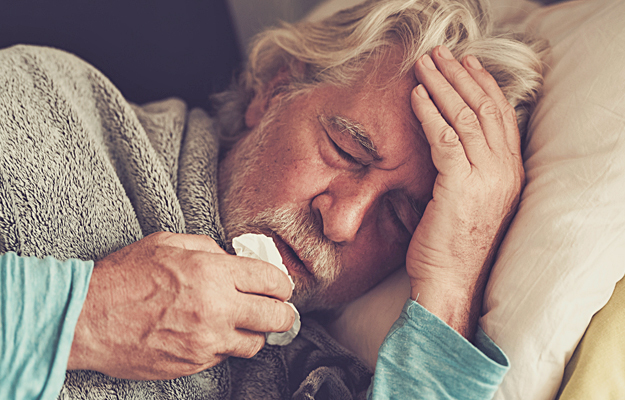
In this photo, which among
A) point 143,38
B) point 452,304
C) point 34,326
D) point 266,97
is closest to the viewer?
point 34,326

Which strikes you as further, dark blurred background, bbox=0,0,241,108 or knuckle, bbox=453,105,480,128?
dark blurred background, bbox=0,0,241,108

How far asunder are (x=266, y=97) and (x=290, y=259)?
526mm

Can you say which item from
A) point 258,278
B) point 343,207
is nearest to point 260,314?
point 258,278

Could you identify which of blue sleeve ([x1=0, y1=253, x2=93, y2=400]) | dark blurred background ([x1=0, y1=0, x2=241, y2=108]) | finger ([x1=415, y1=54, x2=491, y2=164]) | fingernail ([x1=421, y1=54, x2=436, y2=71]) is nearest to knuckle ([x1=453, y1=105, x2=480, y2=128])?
finger ([x1=415, y1=54, x2=491, y2=164])

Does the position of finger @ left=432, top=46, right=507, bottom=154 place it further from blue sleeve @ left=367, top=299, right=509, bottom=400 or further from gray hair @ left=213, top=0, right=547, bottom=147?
blue sleeve @ left=367, top=299, right=509, bottom=400

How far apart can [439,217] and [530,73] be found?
17.9 inches

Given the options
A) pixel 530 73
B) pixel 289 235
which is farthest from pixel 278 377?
pixel 530 73

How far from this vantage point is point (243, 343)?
747 millimetres

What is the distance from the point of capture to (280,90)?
1170 mm

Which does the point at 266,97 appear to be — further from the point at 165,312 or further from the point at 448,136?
the point at 165,312

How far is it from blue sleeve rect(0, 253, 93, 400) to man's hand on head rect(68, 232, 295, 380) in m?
0.03

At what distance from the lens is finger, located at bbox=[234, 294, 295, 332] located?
2.34 ft

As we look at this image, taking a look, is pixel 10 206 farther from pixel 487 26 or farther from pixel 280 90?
pixel 487 26

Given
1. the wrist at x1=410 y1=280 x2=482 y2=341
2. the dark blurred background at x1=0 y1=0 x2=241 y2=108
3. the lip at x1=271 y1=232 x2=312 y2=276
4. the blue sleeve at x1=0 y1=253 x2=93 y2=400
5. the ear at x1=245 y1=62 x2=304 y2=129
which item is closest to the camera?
the blue sleeve at x1=0 y1=253 x2=93 y2=400
